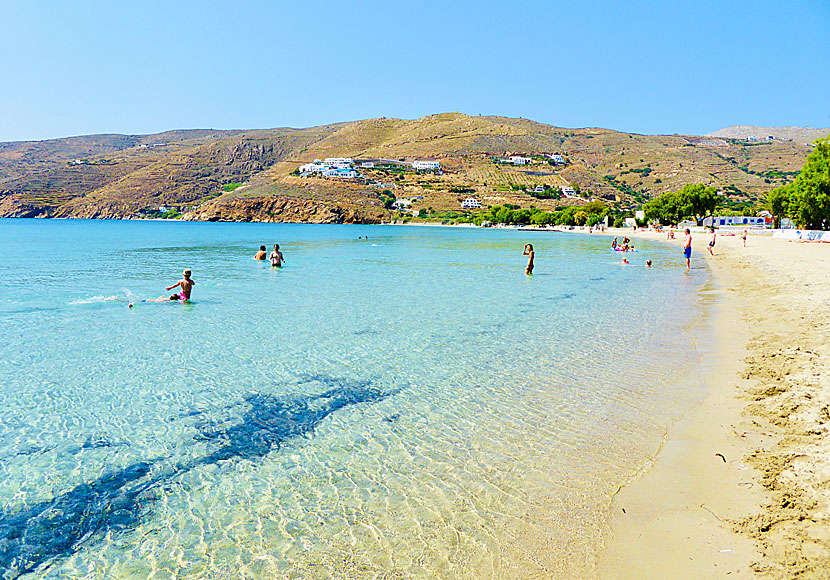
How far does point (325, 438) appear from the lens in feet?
20.5

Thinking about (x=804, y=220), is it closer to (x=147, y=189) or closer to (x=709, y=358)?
(x=709, y=358)

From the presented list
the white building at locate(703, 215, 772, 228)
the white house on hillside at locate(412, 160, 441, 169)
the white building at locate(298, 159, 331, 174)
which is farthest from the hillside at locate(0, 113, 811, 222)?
the white building at locate(703, 215, 772, 228)

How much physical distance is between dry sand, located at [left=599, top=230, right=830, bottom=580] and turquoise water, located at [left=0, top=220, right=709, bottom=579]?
30 centimetres

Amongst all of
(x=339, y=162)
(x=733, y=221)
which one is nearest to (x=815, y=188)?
(x=733, y=221)

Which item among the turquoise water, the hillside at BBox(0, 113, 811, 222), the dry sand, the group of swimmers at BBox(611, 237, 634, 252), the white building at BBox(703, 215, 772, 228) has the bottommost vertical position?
the turquoise water

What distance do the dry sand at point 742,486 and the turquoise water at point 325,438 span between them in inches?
11.6

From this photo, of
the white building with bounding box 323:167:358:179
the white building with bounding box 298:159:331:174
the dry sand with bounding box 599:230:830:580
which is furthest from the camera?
the white building with bounding box 298:159:331:174

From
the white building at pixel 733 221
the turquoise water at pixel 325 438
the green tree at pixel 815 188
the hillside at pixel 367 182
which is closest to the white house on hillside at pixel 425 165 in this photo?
the hillside at pixel 367 182

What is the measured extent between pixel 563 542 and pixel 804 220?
57598 mm

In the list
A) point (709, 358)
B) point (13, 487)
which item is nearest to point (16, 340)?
point (13, 487)

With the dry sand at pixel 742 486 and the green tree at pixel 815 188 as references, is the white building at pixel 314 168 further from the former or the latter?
the dry sand at pixel 742 486

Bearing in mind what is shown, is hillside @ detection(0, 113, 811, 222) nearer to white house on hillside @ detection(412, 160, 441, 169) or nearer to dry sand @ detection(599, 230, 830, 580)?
white house on hillside @ detection(412, 160, 441, 169)

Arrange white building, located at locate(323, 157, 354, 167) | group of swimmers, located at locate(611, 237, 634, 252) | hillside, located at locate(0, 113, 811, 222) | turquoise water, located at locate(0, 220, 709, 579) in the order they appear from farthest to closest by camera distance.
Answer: white building, located at locate(323, 157, 354, 167)
hillside, located at locate(0, 113, 811, 222)
group of swimmers, located at locate(611, 237, 634, 252)
turquoise water, located at locate(0, 220, 709, 579)

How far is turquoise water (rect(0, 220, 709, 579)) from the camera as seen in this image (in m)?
4.10
